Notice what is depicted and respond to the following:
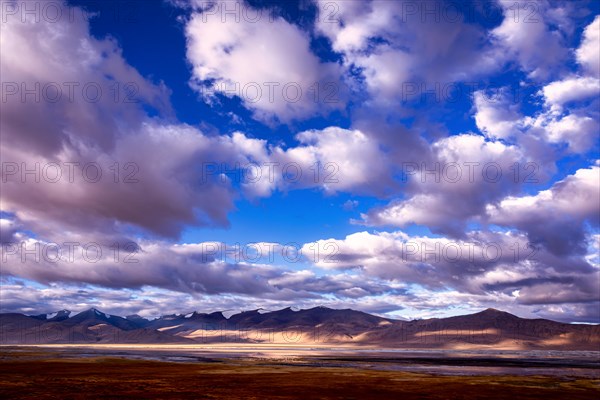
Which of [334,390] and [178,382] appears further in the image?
[178,382]

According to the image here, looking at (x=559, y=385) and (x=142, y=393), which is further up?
(x=142, y=393)

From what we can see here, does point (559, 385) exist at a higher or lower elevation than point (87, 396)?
lower

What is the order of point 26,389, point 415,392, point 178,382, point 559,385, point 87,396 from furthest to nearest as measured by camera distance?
point 559,385 < point 178,382 < point 415,392 < point 26,389 < point 87,396

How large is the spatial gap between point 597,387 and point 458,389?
518 inches

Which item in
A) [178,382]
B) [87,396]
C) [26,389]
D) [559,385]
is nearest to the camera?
[87,396]

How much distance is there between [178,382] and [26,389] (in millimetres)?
10261

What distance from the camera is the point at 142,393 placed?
2755 centimetres

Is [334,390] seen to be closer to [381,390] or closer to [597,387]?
[381,390]

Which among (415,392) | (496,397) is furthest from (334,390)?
(496,397)

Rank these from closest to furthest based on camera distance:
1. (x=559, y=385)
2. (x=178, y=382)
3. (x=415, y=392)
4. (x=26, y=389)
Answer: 1. (x=26, y=389)
2. (x=415, y=392)
3. (x=178, y=382)
4. (x=559, y=385)

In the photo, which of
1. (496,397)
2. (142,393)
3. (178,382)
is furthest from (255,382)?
(496,397)

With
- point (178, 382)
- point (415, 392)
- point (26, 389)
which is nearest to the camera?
point (26, 389)

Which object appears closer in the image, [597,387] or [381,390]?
[381,390]

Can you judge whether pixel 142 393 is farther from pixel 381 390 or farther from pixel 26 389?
pixel 381 390
